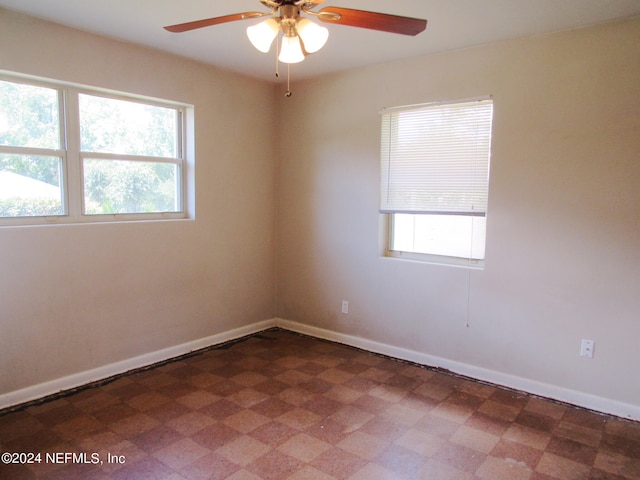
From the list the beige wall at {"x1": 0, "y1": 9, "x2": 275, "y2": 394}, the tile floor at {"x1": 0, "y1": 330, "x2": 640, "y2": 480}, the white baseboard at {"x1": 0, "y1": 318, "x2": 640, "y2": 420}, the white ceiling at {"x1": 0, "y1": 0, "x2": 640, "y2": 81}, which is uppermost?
the white ceiling at {"x1": 0, "y1": 0, "x2": 640, "y2": 81}

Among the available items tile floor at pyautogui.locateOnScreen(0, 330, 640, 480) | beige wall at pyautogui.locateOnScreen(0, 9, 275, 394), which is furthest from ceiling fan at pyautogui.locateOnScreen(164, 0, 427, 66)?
tile floor at pyautogui.locateOnScreen(0, 330, 640, 480)

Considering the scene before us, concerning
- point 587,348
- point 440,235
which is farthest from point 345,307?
point 587,348

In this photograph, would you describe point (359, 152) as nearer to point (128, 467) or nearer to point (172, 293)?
point (172, 293)

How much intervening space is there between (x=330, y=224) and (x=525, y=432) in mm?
2234

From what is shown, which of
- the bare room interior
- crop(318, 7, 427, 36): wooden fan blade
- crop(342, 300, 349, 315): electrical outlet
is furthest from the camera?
crop(342, 300, 349, 315): electrical outlet

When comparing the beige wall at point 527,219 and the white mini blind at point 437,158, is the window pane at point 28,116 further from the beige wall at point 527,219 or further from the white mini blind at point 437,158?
the white mini blind at point 437,158

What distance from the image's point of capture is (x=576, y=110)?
2799 mm

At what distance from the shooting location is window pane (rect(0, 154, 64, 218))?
8.97 feet

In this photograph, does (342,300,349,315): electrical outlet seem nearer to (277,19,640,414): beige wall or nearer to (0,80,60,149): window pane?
(277,19,640,414): beige wall

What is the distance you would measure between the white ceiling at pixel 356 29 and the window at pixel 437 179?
19.2 inches

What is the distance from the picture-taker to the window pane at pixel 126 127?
3.09 metres

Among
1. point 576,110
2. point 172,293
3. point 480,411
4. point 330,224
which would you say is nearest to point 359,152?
point 330,224

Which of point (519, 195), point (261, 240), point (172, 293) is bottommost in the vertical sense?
point (172, 293)

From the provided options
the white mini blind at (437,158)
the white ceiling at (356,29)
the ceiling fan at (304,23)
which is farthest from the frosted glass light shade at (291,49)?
the white mini blind at (437,158)
